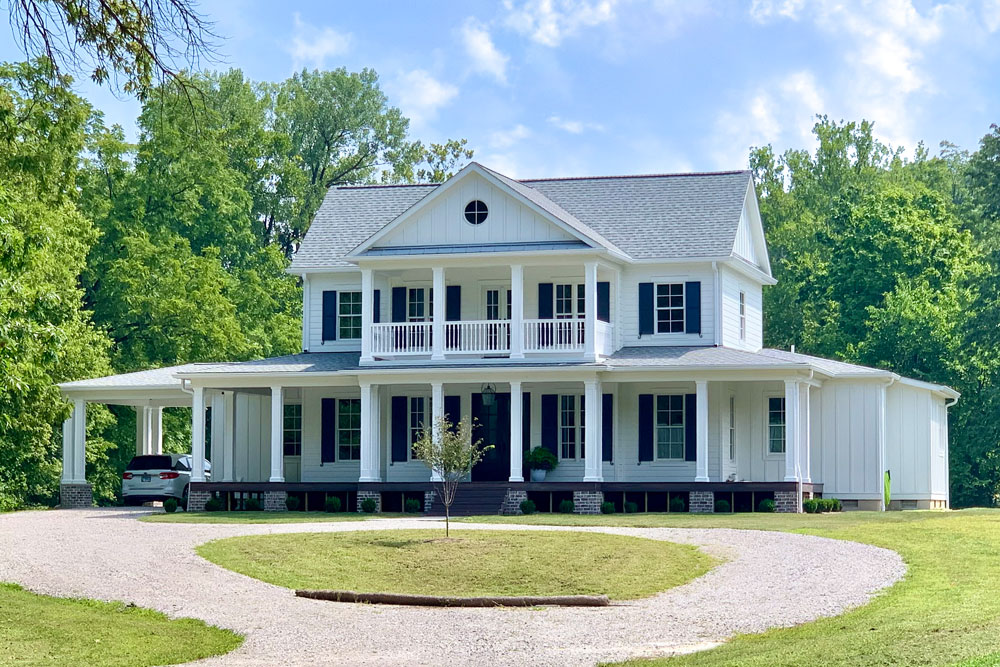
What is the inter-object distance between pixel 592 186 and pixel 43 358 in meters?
20.6

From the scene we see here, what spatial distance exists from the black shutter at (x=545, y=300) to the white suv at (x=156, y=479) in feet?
34.0

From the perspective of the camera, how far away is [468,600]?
2025cm

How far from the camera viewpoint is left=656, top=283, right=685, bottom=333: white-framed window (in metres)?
37.1

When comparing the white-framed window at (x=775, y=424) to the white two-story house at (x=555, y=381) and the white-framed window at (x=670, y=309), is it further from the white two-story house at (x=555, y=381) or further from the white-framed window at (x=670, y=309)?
the white-framed window at (x=670, y=309)

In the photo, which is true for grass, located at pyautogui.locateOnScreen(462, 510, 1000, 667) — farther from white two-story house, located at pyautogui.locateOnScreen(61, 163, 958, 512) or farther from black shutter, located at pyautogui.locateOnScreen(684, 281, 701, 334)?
black shutter, located at pyautogui.locateOnScreen(684, 281, 701, 334)

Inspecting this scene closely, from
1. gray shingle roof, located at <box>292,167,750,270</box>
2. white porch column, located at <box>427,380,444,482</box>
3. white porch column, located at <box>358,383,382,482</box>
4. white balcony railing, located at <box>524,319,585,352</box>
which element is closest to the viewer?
white porch column, located at <box>427,380,444,482</box>

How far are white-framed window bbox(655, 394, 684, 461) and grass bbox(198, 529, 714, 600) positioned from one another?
10.5 m

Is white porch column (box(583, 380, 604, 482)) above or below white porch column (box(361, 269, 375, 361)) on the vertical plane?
below

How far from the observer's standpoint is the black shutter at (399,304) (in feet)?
125

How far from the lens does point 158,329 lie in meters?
46.9

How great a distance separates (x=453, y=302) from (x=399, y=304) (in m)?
1.40

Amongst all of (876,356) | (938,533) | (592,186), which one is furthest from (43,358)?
(876,356)

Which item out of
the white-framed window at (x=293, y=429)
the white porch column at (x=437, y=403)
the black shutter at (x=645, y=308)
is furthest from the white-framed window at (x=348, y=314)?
the black shutter at (x=645, y=308)

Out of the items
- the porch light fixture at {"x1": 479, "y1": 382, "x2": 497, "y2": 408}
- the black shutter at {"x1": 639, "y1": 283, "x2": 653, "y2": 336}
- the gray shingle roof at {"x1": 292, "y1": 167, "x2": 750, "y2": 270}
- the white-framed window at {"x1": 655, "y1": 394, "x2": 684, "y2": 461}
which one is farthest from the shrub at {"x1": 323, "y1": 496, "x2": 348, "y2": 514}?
the black shutter at {"x1": 639, "y1": 283, "x2": 653, "y2": 336}
